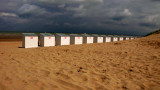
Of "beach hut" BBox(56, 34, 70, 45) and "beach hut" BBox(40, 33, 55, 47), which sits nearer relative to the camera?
"beach hut" BBox(40, 33, 55, 47)

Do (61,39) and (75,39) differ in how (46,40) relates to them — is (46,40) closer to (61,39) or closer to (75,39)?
(61,39)

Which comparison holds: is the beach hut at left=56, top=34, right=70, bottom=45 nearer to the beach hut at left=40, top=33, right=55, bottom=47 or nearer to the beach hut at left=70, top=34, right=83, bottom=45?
the beach hut at left=40, top=33, right=55, bottom=47

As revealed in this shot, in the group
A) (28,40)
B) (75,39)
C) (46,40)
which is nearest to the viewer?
(28,40)

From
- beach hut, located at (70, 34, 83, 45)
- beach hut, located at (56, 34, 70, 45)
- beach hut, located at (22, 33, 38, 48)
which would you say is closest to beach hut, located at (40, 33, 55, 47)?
beach hut, located at (22, 33, 38, 48)

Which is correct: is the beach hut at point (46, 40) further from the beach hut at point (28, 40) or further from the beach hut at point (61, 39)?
the beach hut at point (61, 39)

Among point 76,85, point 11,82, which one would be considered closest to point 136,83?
point 76,85

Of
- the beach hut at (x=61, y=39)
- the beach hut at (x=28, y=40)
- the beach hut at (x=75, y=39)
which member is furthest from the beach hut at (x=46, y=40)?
the beach hut at (x=75, y=39)

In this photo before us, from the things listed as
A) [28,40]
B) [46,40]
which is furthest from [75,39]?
[28,40]

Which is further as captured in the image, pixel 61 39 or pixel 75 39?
pixel 75 39

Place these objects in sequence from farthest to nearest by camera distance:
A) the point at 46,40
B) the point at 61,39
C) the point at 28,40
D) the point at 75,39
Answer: the point at 75,39, the point at 61,39, the point at 46,40, the point at 28,40

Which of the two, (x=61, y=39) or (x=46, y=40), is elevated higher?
(x=61, y=39)

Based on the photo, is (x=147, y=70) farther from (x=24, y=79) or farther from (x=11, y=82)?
(x=11, y=82)

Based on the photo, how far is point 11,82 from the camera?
3.05m

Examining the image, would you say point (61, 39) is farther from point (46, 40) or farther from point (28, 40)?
point (28, 40)
